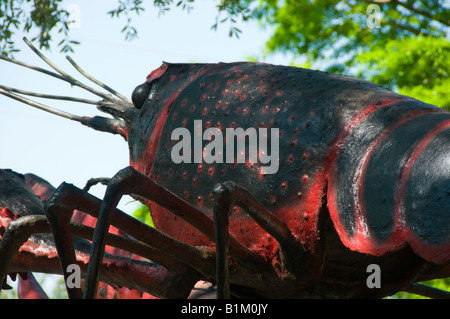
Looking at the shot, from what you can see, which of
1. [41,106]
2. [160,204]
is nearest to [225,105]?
[160,204]

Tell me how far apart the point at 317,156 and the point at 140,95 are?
1175 millimetres

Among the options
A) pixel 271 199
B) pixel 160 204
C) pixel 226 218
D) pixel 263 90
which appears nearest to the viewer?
pixel 226 218

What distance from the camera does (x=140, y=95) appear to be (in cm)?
321

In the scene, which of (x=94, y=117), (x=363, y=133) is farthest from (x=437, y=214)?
(x=94, y=117)

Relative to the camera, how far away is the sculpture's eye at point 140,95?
321 centimetres

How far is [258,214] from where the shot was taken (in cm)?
223

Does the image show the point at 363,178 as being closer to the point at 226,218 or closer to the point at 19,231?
the point at 226,218

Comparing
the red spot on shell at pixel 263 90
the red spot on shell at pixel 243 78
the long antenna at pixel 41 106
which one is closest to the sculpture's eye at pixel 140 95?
the long antenna at pixel 41 106

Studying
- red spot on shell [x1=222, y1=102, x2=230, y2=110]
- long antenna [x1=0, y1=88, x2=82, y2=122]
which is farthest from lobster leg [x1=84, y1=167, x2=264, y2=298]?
long antenna [x1=0, y1=88, x2=82, y2=122]

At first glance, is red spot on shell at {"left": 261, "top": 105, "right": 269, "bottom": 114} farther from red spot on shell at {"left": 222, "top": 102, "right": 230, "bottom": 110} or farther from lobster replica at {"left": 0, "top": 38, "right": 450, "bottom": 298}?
red spot on shell at {"left": 222, "top": 102, "right": 230, "bottom": 110}

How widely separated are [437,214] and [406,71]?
7.03m

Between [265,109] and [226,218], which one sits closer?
[226,218]

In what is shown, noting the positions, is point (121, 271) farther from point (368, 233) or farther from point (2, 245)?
point (368, 233)

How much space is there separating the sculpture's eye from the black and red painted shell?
8 centimetres
